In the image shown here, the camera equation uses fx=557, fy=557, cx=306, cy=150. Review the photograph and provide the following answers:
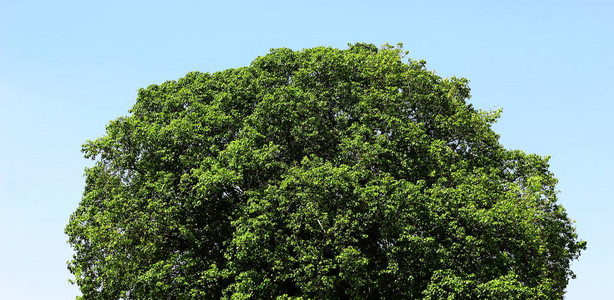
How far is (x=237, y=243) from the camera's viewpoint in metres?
20.7

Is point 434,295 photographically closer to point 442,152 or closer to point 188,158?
point 442,152

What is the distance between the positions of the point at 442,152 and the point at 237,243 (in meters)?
9.65

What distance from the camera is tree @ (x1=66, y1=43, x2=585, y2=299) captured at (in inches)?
831

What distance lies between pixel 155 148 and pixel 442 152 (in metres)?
12.4

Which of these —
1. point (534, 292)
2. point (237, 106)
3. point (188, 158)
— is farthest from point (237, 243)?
point (534, 292)

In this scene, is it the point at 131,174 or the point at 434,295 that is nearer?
the point at 434,295

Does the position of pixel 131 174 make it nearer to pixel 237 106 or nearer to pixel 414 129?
pixel 237 106

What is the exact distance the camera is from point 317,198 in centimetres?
2139

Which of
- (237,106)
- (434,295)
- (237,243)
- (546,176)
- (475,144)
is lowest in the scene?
(434,295)

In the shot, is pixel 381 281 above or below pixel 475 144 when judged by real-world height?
below

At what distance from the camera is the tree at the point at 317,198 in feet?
69.3

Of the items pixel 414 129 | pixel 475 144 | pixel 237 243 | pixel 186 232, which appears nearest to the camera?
pixel 237 243

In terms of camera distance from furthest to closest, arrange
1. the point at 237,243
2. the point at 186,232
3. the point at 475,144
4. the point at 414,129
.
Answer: the point at 475,144 < the point at 414,129 < the point at 186,232 < the point at 237,243

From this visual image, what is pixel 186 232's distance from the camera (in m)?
22.4
